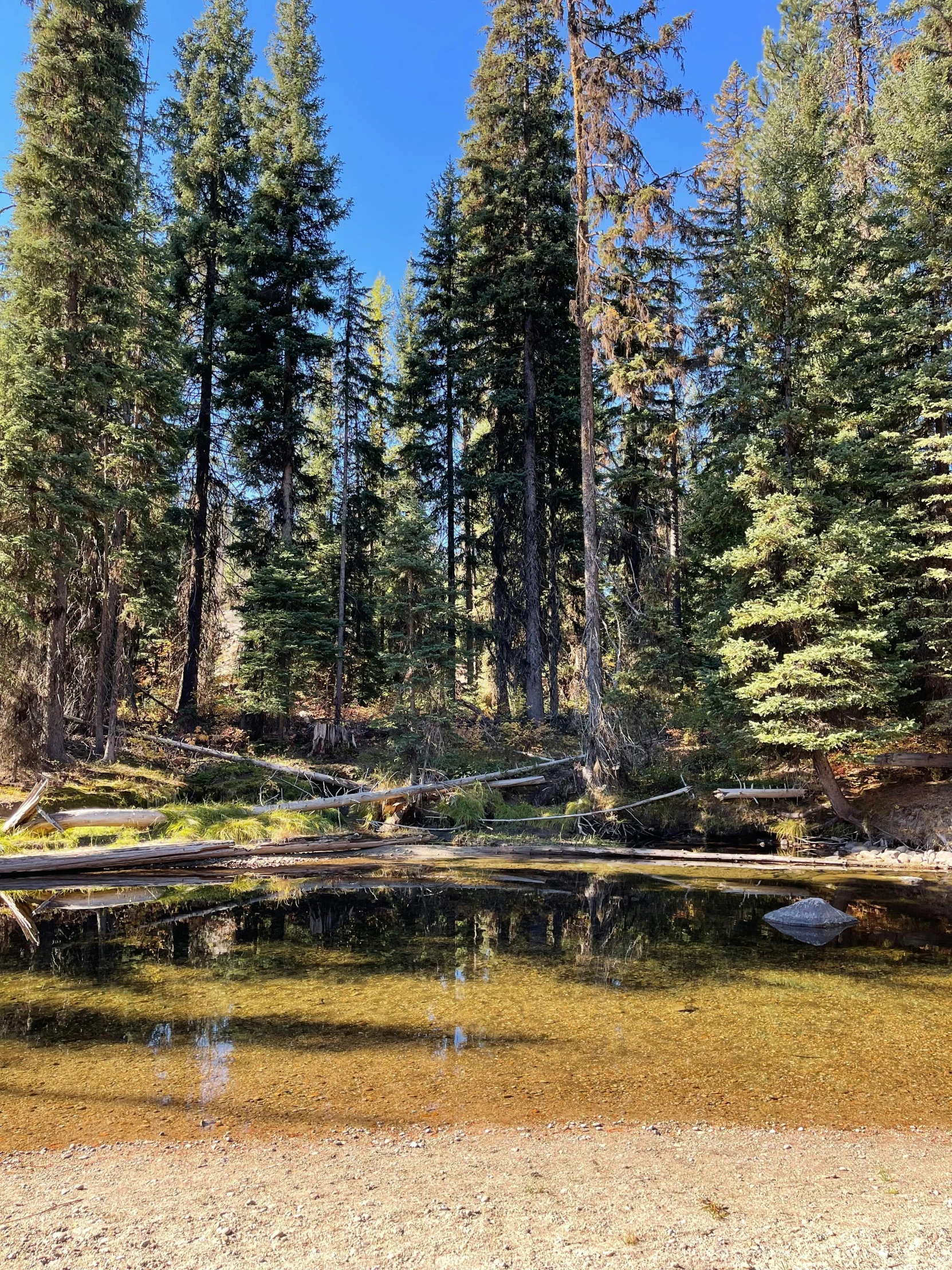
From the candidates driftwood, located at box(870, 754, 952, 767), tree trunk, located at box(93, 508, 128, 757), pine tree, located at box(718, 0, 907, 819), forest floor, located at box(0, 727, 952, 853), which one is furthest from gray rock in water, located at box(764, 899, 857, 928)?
tree trunk, located at box(93, 508, 128, 757)

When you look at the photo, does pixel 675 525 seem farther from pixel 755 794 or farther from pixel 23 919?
pixel 23 919

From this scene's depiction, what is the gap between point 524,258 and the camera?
2220cm

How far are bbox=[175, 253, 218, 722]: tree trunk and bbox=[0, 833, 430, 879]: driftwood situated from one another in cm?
954

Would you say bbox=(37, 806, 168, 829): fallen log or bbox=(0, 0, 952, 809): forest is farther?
bbox=(0, 0, 952, 809): forest

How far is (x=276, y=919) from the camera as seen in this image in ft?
32.2

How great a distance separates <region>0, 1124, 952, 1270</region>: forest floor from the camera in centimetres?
304

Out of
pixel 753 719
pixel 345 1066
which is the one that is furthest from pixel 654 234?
pixel 345 1066

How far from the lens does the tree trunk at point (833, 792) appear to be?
14883mm

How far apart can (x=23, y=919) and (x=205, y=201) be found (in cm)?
2543

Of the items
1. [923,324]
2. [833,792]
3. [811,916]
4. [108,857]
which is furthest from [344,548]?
[811,916]

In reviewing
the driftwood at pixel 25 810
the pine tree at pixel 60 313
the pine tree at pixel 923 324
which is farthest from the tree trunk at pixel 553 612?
the driftwood at pixel 25 810

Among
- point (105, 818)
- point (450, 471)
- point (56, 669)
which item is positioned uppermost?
point (450, 471)

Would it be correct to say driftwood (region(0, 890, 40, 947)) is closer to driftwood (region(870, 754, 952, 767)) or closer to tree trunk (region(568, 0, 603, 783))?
tree trunk (region(568, 0, 603, 783))

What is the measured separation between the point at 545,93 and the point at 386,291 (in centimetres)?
3554
